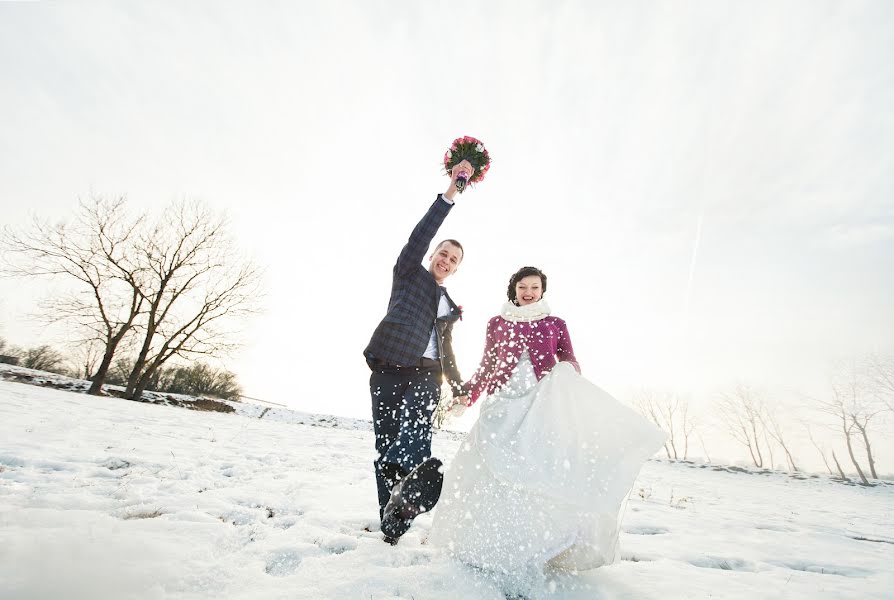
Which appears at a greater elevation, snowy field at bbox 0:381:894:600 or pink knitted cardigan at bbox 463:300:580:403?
pink knitted cardigan at bbox 463:300:580:403

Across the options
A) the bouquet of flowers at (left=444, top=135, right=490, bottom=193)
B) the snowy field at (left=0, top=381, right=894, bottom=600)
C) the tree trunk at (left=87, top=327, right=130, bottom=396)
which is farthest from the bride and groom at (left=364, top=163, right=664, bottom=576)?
the tree trunk at (left=87, top=327, right=130, bottom=396)

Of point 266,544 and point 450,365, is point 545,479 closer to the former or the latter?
point 450,365

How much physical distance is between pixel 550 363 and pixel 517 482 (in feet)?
2.83

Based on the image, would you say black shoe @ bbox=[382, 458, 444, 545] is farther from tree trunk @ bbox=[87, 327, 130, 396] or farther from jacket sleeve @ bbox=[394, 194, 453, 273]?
tree trunk @ bbox=[87, 327, 130, 396]

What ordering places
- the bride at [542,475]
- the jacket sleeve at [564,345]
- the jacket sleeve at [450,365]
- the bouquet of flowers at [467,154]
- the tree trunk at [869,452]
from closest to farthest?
the bride at [542,475] → the jacket sleeve at [564,345] → the jacket sleeve at [450,365] → the bouquet of flowers at [467,154] → the tree trunk at [869,452]

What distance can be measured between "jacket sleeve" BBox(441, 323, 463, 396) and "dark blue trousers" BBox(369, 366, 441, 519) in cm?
14

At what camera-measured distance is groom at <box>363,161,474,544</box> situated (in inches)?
96.4

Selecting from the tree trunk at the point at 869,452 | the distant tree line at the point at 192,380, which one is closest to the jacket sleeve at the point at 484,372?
the distant tree line at the point at 192,380

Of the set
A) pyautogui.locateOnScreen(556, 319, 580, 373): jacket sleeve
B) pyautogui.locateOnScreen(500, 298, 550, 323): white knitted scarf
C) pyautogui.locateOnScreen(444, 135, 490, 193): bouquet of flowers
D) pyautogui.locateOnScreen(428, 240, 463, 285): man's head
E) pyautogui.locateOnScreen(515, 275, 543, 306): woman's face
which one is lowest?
pyautogui.locateOnScreen(556, 319, 580, 373): jacket sleeve

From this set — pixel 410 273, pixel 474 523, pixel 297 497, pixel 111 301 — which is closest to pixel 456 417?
pixel 474 523

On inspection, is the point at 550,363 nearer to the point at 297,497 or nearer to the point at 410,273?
the point at 410,273

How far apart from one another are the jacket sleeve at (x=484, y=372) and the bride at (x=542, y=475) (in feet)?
0.62

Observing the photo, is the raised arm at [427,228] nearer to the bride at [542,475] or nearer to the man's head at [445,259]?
the man's head at [445,259]

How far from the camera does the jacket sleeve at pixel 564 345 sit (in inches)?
106
